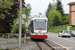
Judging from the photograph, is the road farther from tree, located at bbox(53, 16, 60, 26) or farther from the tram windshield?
tree, located at bbox(53, 16, 60, 26)

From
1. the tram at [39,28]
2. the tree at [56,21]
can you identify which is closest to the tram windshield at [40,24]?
the tram at [39,28]

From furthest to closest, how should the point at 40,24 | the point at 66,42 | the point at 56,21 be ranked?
the point at 56,21, the point at 40,24, the point at 66,42

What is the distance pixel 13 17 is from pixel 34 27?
10.5 meters

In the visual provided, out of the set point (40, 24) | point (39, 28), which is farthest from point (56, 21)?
point (39, 28)

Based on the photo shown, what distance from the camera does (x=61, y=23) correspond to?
8356cm

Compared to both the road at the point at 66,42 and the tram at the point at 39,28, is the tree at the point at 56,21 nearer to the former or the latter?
the road at the point at 66,42

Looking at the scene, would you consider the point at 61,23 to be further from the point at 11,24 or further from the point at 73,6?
the point at 11,24

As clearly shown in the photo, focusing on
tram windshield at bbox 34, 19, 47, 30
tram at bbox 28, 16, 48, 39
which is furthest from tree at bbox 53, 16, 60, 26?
tram windshield at bbox 34, 19, 47, 30

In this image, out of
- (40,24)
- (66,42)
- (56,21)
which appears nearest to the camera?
(66,42)

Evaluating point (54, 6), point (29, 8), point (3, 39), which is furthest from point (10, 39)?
point (54, 6)

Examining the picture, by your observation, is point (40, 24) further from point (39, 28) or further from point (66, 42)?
point (66, 42)

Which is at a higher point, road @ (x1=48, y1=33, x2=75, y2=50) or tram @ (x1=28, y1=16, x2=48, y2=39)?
tram @ (x1=28, y1=16, x2=48, y2=39)

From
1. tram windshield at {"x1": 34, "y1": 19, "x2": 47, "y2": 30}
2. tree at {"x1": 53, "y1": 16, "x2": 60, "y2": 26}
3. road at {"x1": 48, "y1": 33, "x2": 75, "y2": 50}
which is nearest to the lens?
road at {"x1": 48, "y1": 33, "x2": 75, "y2": 50}

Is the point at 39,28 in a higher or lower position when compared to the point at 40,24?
lower
